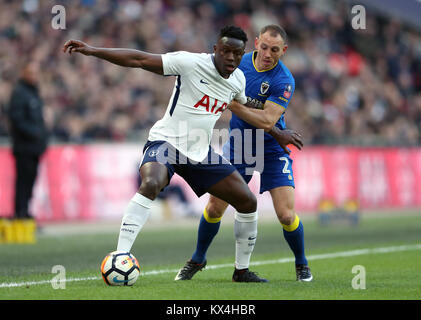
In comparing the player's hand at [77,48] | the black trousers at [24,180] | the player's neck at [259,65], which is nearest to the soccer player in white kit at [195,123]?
the player's hand at [77,48]

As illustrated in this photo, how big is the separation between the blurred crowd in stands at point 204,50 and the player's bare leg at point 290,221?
8.69 metres

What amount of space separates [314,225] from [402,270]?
8034 millimetres

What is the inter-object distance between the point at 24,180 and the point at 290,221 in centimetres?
644

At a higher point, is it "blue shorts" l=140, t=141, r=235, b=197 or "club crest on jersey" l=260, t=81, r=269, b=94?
"club crest on jersey" l=260, t=81, r=269, b=94

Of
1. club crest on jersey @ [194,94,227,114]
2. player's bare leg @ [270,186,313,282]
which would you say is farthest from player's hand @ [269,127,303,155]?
club crest on jersey @ [194,94,227,114]

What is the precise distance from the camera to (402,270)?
8.39 m

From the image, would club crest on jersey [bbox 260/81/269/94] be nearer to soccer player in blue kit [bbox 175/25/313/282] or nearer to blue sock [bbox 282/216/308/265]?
soccer player in blue kit [bbox 175/25/313/282]

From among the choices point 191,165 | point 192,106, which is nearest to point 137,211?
Answer: point 191,165

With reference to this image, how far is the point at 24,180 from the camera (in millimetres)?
12891

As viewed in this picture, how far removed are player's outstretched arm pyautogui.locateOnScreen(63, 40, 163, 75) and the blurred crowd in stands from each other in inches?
360

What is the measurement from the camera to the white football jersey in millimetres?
6805

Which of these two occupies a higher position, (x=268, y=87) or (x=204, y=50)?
(x=204, y=50)

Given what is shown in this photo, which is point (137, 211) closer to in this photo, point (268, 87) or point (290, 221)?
point (290, 221)
